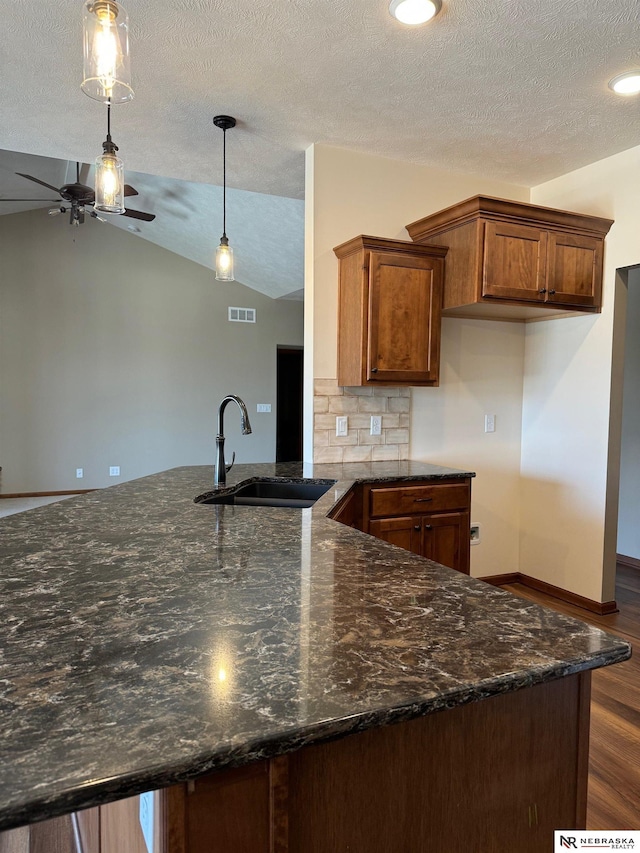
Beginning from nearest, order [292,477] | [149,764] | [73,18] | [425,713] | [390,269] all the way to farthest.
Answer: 1. [149,764]
2. [425,713]
3. [73,18]
4. [292,477]
5. [390,269]

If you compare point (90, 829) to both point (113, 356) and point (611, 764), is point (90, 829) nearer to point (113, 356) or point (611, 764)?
point (611, 764)

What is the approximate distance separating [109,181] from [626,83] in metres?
2.25

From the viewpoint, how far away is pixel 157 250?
7.20 metres

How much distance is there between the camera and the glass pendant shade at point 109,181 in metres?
1.94

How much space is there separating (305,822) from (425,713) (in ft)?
0.80

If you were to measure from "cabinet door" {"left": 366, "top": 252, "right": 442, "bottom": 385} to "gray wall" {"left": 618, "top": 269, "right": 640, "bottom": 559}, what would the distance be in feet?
7.00

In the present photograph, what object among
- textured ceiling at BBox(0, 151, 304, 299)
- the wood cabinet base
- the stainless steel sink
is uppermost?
textured ceiling at BBox(0, 151, 304, 299)

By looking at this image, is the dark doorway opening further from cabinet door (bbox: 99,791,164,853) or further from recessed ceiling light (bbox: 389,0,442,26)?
cabinet door (bbox: 99,791,164,853)

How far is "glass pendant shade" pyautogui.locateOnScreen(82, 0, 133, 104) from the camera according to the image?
119cm

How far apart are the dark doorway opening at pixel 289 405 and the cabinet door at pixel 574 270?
5.41 metres

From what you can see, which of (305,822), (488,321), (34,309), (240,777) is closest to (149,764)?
(240,777)

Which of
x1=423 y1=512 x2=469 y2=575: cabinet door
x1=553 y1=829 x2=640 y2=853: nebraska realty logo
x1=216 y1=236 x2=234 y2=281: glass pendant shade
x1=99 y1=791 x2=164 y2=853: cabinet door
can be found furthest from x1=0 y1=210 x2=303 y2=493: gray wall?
x1=553 y1=829 x2=640 y2=853: nebraska realty logo

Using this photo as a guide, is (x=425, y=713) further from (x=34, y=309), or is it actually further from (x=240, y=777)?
(x=34, y=309)

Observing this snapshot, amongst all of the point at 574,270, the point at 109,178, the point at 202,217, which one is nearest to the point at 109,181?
the point at 109,178
